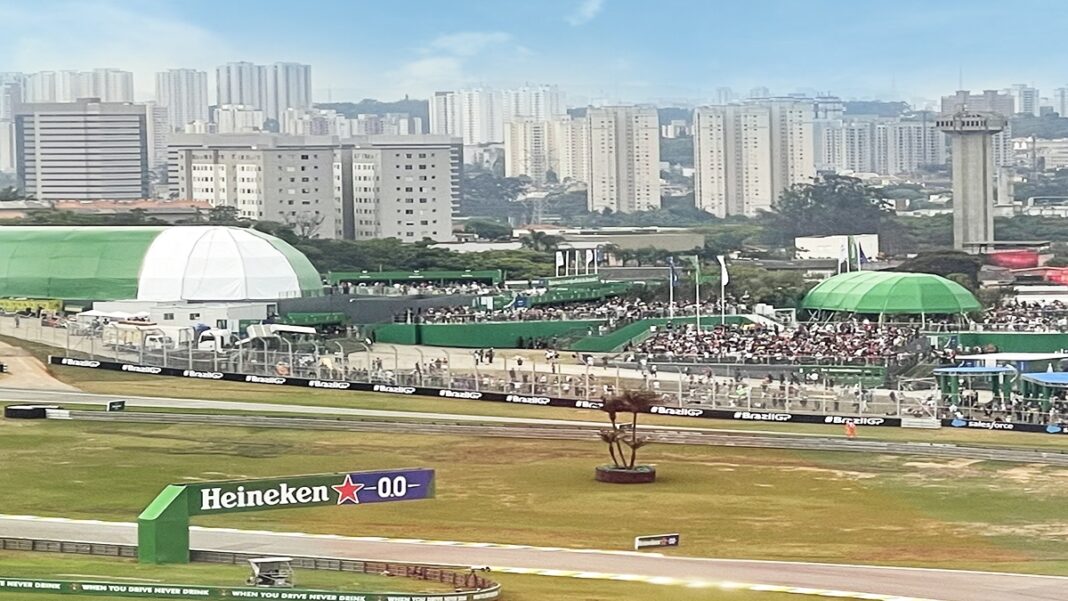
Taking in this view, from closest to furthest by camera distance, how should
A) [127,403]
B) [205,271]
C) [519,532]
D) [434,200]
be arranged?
[519,532] → [127,403] → [205,271] → [434,200]

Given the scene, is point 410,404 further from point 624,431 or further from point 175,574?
point 175,574

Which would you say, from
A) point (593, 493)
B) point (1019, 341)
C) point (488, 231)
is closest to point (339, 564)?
point (593, 493)

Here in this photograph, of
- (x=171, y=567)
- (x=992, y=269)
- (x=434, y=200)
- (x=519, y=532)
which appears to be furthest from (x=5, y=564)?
(x=434, y=200)

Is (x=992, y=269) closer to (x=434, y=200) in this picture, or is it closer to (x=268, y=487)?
(x=434, y=200)

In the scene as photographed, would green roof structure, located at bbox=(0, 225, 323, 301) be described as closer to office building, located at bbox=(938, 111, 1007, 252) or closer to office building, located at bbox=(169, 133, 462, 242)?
office building, located at bbox=(169, 133, 462, 242)

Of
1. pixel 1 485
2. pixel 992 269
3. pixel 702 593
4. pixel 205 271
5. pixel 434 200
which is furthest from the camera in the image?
pixel 434 200

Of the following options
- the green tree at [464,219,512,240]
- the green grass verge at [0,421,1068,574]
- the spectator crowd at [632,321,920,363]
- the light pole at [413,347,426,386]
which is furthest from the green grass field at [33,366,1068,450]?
the green tree at [464,219,512,240]
